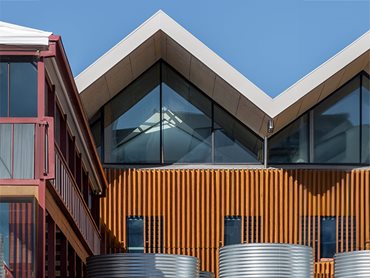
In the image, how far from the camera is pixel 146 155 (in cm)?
3266

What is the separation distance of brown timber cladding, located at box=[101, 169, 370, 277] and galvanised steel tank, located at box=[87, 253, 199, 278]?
1096 centimetres

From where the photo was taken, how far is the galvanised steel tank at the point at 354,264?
70.4 feet

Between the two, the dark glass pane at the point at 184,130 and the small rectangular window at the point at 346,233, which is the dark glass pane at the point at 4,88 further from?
the small rectangular window at the point at 346,233

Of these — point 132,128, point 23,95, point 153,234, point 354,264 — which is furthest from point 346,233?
point 23,95

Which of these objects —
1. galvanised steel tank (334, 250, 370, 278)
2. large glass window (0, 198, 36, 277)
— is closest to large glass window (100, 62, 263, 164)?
galvanised steel tank (334, 250, 370, 278)

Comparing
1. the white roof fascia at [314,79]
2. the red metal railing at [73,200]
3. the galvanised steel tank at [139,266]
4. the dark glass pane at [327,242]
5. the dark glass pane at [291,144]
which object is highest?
the white roof fascia at [314,79]

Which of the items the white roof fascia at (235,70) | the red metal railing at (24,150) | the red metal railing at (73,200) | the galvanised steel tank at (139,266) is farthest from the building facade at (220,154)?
the red metal railing at (24,150)

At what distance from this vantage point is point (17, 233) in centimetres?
1744

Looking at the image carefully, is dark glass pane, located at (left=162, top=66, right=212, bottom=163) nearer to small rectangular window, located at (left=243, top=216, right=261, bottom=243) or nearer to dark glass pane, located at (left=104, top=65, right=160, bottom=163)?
dark glass pane, located at (left=104, top=65, right=160, bottom=163)

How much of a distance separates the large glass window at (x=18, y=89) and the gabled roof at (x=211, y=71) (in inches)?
453

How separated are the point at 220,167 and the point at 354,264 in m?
11.3

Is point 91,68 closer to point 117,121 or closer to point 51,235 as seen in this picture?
point 117,121

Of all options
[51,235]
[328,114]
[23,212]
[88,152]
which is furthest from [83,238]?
[328,114]

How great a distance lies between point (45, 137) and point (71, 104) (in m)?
4.00
